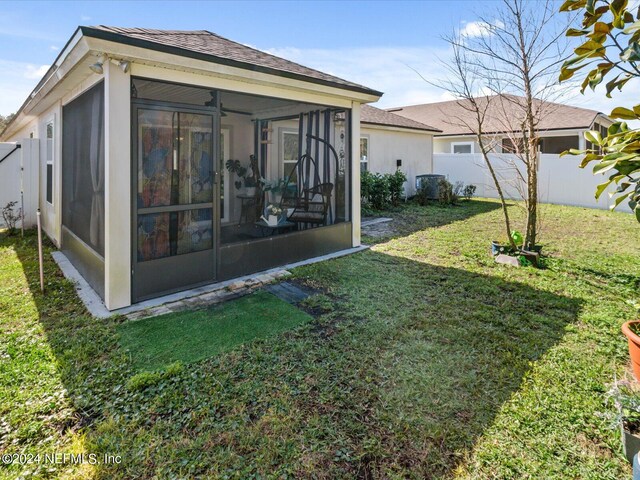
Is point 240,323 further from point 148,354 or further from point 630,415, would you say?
point 630,415

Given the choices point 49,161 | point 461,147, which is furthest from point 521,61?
A: point 461,147

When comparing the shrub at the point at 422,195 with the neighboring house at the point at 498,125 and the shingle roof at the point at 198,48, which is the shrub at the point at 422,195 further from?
the shingle roof at the point at 198,48

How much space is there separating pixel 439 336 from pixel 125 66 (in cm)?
429

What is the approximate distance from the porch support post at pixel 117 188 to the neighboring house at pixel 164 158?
0.01 meters

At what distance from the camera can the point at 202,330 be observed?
390cm

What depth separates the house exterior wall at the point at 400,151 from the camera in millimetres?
13164

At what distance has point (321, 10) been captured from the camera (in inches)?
383

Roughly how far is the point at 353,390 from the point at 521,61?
19.3 ft

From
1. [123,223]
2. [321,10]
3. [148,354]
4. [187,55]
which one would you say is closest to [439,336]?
[148,354]

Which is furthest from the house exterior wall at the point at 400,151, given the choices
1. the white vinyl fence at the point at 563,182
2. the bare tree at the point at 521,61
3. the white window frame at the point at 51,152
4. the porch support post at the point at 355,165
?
the white window frame at the point at 51,152

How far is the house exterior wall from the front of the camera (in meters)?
13.2

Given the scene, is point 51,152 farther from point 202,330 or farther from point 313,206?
point 202,330

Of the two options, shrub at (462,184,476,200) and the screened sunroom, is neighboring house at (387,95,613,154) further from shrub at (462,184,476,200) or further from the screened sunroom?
the screened sunroom

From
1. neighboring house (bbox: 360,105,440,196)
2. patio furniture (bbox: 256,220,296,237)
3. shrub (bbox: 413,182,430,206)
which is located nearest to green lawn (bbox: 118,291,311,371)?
patio furniture (bbox: 256,220,296,237)
